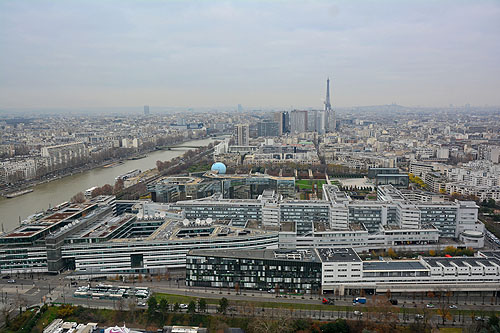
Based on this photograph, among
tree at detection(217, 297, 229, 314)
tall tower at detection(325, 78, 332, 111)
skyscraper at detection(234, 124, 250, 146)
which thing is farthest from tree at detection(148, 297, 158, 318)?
tall tower at detection(325, 78, 332, 111)

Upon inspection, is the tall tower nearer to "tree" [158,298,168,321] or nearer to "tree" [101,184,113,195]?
"tree" [101,184,113,195]

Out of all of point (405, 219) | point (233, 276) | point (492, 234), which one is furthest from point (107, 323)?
point (492, 234)

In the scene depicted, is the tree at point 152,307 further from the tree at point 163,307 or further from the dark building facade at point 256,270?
the dark building facade at point 256,270

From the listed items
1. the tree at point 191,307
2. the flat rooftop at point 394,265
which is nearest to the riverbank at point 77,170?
the tree at point 191,307

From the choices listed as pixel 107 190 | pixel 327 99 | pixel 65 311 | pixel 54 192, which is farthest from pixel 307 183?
pixel 327 99

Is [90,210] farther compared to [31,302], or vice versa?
[90,210]

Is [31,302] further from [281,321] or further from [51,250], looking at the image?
[281,321]

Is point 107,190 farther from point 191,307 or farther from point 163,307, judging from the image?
point 191,307
